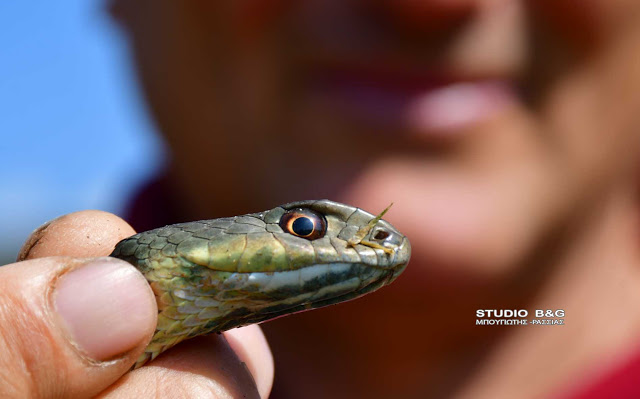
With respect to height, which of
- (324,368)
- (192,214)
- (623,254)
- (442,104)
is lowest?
(324,368)

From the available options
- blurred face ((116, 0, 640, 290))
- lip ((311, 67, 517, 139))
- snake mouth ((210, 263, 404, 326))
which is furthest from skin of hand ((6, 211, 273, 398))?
lip ((311, 67, 517, 139))

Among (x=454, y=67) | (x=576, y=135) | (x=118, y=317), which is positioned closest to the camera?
(x=118, y=317)

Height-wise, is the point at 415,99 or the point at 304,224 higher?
the point at 415,99

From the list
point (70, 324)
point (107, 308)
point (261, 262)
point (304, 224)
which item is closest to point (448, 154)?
point (304, 224)

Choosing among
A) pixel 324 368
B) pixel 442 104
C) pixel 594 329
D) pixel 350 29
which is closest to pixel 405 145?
pixel 442 104

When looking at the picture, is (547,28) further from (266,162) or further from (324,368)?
(324,368)

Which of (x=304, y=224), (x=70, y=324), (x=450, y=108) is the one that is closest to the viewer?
(x=70, y=324)

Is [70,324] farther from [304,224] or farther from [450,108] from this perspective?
[450,108]
